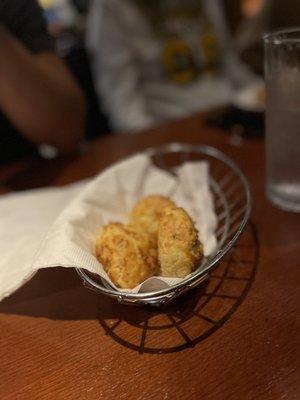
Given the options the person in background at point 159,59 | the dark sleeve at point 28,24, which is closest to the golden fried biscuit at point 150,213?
the dark sleeve at point 28,24

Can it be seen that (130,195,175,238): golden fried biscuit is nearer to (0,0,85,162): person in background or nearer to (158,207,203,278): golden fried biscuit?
(158,207,203,278): golden fried biscuit

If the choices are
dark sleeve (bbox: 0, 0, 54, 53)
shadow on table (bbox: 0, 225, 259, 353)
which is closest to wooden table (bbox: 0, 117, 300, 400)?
shadow on table (bbox: 0, 225, 259, 353)

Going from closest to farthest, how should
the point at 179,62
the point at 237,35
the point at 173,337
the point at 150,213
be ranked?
the point at 173,337 < the point at 150,213 < the point at 179,62 < the point at 237,35

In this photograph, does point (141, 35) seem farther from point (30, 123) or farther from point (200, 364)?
point (200, 364)

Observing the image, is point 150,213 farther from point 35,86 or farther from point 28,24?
point 28,24

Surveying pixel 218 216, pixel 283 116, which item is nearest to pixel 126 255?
pixel 218 216

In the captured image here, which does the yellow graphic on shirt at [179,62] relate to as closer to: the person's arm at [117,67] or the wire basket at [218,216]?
the person's arm at [117,67]
